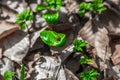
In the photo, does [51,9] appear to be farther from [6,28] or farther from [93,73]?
[93,73]

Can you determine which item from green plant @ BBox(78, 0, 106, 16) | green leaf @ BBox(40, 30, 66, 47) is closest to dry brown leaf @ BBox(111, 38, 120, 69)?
green plant @ BBox(78, 0, 106, 16)

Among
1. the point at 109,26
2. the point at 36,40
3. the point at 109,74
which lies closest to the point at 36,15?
the point at 36,40

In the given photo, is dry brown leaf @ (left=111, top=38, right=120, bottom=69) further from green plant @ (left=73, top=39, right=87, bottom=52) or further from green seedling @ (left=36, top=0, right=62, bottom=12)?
green seedling @ (left=36, top=0, right=62, bottom=12)

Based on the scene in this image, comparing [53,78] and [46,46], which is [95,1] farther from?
[53,78]

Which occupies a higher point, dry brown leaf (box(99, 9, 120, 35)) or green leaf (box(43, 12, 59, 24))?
green leaf (box(43, 12, 59, 24))

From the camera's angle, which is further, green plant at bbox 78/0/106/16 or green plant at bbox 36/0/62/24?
green plant at bbox 78/0/106/16

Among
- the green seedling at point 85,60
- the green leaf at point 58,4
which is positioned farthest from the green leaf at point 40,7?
the green seedling at point 85,60

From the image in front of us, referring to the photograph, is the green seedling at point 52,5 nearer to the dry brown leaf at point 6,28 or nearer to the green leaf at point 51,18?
the green leaf at point 51,18
